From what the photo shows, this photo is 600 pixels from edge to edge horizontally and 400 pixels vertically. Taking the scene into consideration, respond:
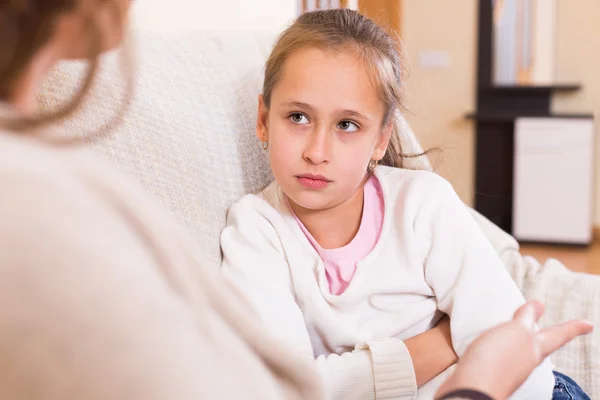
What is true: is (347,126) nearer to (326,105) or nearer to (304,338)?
(326,105)

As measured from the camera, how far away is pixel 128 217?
42cm

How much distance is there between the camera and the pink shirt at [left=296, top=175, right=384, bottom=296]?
4.35 feet

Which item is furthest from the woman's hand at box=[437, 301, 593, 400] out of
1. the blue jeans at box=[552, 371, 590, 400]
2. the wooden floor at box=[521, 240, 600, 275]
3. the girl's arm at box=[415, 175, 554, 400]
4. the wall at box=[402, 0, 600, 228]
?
the wall at box=[402, 0, 600, 228]

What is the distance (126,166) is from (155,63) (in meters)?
0.24

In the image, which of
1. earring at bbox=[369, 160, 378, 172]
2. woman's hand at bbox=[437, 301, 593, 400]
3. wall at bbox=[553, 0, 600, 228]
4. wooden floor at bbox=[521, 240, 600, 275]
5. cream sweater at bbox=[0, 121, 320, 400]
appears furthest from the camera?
wall at bbox=[553, 0, 600, 228]

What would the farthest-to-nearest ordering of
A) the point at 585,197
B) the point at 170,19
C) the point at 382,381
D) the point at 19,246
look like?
the point at 585,197 → the point at 170,19 → the point at 382,381 → the point at 19,246

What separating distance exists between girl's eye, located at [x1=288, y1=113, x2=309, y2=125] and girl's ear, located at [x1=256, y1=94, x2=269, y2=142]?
91 millimetres

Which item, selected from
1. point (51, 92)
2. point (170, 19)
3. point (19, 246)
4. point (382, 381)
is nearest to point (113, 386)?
point (19, 246)

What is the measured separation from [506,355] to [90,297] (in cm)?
56

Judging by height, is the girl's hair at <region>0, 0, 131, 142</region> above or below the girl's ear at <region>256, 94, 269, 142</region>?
above

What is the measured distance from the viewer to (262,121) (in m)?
1.38

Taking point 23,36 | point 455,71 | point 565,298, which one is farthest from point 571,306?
point 455,71

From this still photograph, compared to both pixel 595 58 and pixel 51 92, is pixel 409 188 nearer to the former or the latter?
pixel 51 92

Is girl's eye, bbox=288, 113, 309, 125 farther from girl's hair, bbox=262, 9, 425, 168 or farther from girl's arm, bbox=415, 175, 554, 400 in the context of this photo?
girl's arm, bbox=415, 175, 554, 400
